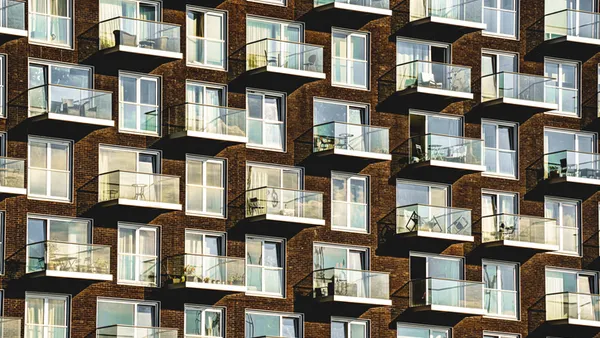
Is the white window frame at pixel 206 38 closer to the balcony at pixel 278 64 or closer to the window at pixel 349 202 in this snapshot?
the balcony at pixel 278 64

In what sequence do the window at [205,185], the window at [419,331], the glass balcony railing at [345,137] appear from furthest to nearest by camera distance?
the window at [419,331], the glass balcony railing at [345,137], the window at [205,185]

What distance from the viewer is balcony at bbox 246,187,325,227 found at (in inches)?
3108

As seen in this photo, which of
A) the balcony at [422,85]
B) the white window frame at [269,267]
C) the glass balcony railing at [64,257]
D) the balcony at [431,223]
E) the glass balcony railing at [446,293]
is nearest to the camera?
the glass balcony railing at [64,257]

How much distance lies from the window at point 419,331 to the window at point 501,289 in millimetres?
2019

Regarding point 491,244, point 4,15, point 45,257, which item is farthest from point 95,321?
point 491,244

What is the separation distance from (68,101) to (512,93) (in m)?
17.9

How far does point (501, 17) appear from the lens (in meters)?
Result: 85.8

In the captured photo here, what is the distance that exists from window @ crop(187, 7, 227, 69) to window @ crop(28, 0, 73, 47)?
4.64m

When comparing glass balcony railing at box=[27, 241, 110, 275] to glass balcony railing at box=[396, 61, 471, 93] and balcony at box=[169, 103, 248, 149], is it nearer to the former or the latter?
balcony at box=[169, 103, 248, 149]

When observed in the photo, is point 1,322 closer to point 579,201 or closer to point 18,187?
point 18,187

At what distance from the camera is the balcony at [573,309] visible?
8381 cm

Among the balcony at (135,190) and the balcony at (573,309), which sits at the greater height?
the balcony at (135,190)

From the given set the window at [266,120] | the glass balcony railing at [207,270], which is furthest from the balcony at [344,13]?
the glass balcony railing at [207,270]

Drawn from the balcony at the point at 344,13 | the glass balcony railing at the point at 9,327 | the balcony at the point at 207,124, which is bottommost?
the glass balcony railing at the point at 9,327
